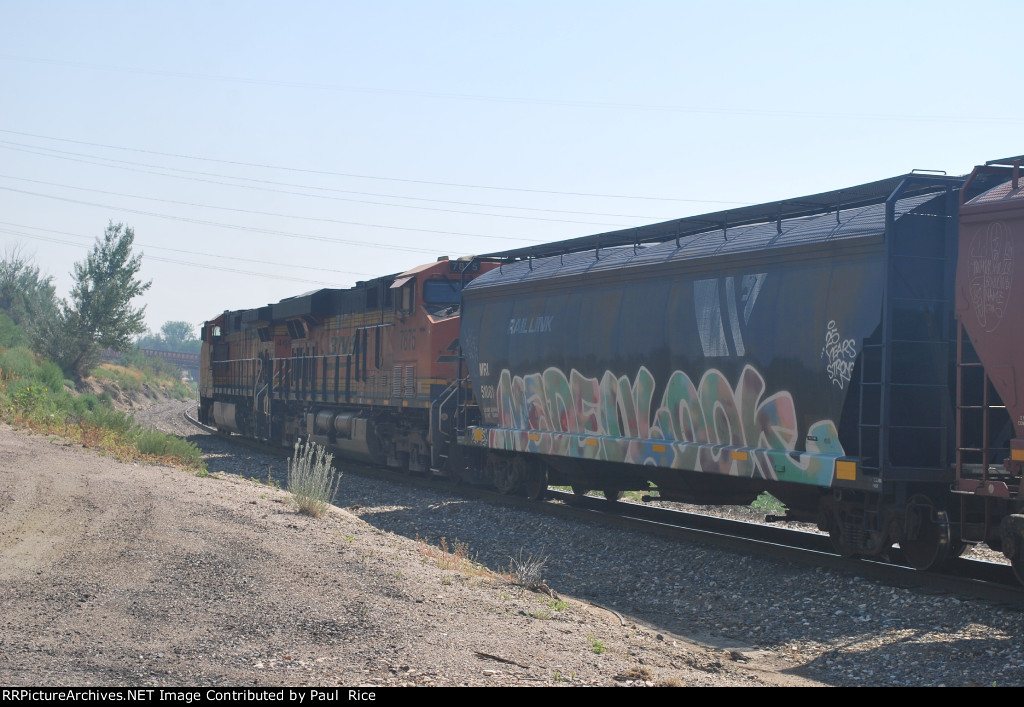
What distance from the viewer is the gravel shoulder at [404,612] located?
606 centimetres

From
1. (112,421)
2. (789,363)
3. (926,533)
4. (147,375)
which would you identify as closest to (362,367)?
(112,421)

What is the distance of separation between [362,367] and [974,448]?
614 inches

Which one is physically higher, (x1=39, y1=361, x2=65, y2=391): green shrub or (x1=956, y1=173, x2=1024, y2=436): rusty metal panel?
(x1=956, y1=173, x2=1024, y2=436): rusty metal panel

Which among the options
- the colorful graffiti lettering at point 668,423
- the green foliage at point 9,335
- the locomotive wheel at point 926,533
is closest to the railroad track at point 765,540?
the locomotive wheel at point 926,533

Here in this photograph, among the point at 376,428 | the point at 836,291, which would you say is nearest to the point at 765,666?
the point at 836,291

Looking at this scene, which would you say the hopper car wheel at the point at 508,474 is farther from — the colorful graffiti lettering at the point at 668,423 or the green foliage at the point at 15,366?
the green foliage at the point at 15,366

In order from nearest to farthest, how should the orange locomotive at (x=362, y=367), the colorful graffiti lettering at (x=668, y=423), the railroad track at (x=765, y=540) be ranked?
the railroad track at (x=765, y=540) → the colorful graffiti lettering at (x=668, y=423) → the orange locomotive at (x=362, y=367)


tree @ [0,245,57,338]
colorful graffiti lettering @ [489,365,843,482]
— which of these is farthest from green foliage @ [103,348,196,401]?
colorful graffiti lettering @ [489,365,843,482]

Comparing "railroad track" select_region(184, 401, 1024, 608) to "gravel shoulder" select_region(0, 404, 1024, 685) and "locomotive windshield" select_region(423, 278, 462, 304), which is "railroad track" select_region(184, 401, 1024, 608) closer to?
"gravel shoulder" select_region(0, 404, 1024, 685)

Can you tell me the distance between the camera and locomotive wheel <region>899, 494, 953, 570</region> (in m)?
8.94

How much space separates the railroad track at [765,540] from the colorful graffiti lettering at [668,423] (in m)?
0.96

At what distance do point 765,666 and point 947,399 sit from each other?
3.45m

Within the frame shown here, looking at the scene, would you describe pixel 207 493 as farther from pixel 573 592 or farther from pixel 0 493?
pixel 573 592

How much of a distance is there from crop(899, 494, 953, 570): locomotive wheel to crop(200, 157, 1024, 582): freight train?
3cm
